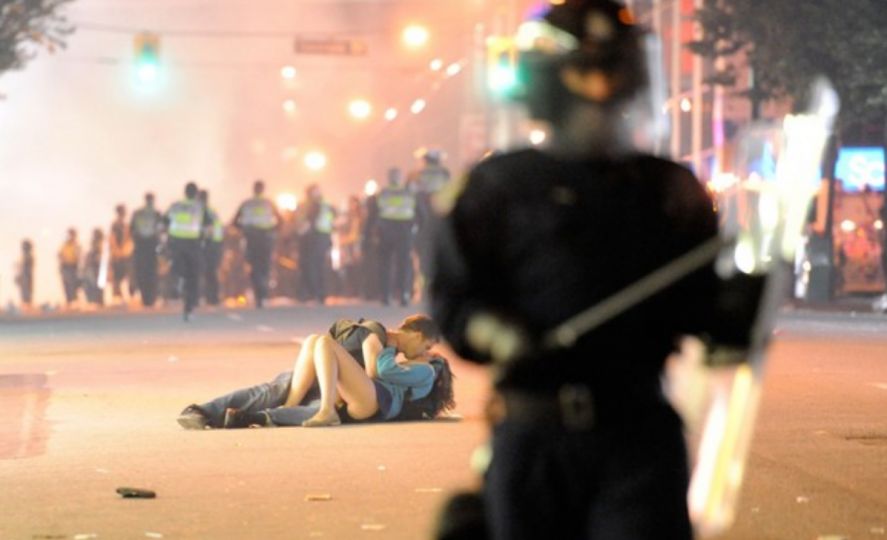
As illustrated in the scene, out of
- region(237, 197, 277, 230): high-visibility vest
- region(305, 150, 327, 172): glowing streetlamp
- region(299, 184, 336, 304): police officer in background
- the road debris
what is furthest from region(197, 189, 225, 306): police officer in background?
region(305, 150, 327, 172): glowing streetlamp

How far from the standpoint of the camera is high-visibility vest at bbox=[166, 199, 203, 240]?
98.6 feet

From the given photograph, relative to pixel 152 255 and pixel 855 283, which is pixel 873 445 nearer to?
pixel 152 255

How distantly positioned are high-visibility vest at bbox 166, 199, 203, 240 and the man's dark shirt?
25644 millimetres

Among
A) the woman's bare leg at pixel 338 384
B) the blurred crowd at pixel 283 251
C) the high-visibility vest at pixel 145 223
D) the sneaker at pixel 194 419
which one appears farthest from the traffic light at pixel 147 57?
the woman's bare leg at pixel 338 384

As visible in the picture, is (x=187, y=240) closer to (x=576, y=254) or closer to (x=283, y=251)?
(x=283, y=251)

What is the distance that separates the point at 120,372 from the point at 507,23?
198 feet

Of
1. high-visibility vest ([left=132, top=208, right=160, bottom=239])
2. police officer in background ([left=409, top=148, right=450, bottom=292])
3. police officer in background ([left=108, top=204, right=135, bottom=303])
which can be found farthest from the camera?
police officer in background ([left=108, top=204, right=135, bottom=303])

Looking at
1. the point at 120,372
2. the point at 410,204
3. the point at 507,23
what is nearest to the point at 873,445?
the point at 120,372

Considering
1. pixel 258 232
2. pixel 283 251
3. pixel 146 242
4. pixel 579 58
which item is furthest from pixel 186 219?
pixel 579 58

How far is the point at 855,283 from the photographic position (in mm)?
44750

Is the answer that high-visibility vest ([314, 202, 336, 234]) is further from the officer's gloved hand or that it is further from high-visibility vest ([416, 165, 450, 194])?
the officer's gloved hand

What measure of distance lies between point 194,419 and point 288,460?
184 cm

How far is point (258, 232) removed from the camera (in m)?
34.7

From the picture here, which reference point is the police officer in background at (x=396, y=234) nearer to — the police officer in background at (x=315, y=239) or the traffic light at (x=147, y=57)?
the police officer in background at (x=315, y=239)
